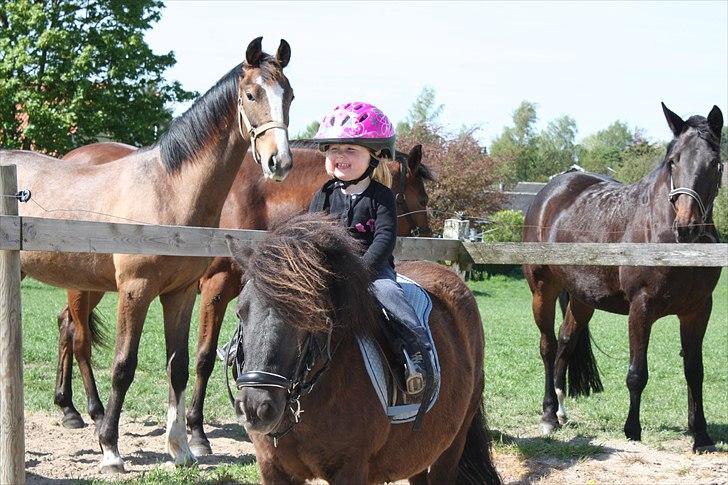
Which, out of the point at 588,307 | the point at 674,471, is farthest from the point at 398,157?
the point at 674,471

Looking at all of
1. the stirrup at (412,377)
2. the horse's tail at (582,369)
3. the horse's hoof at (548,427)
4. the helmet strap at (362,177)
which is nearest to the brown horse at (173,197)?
the helmet strap at (362,177)

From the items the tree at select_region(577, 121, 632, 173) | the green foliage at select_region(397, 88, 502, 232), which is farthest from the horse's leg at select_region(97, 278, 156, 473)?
the tree at select_region(577, 121, 632, 173)

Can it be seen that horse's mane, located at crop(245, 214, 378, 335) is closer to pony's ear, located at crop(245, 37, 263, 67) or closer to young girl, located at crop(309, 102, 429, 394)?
young girl, located at crop(309, 102, 429, 394)

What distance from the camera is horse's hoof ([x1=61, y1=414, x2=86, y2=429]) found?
7070mm

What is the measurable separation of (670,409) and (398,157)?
13.4 ft

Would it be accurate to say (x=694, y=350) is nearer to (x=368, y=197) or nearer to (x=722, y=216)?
(x=368, y=197)

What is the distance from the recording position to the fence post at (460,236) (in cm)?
694

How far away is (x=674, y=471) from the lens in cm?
611

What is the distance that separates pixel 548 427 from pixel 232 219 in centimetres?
338

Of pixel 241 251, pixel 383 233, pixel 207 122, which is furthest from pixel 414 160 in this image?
pixel 241 251

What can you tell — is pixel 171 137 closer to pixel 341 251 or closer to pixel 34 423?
pixel 34 423

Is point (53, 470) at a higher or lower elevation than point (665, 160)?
lower

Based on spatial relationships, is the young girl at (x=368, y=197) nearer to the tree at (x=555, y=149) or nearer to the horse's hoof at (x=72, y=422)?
the horse's hoof at (x=72, y=422)

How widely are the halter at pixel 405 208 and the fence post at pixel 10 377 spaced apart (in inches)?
154
